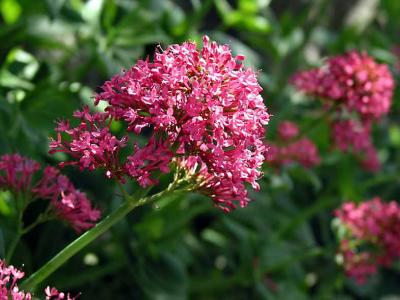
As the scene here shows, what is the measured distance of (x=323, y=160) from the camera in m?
4.00

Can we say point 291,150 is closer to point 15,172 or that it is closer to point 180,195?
point 180,195

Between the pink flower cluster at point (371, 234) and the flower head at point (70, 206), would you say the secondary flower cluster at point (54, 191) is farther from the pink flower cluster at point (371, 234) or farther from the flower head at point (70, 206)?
the pink flower cluster at point (371, 234)

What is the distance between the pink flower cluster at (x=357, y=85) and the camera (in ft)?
8.78

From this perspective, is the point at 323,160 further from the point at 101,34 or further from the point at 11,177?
the point at 11,177

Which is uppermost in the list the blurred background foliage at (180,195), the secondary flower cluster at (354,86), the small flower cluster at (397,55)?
the secondary flower cluster at (354,86)

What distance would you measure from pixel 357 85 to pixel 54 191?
1.25 metres

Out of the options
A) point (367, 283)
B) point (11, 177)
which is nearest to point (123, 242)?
point (11, 177)

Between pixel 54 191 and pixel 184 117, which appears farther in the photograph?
pixel 54 191

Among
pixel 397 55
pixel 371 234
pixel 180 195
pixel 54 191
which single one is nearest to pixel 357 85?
pixel 371 234

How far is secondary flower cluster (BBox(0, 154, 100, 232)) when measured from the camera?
1.78 metres

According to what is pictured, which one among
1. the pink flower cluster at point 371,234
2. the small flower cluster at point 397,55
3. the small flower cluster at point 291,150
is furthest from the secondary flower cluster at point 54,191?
the small flower cluster at point 397,55

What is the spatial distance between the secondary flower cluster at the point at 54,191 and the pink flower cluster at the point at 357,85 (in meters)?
1.15

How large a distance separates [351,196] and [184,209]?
905 millimetres

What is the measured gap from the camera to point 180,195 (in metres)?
2.16
